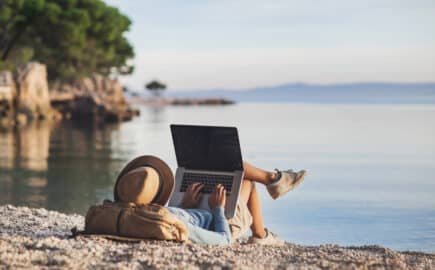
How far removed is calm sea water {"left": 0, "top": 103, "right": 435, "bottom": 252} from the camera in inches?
419

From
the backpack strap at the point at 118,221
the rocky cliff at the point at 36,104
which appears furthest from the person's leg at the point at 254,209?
the rocky cliff at the point at 36,104

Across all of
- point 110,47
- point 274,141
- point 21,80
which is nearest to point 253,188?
point 274,141

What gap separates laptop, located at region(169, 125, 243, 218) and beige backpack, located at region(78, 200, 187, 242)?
0.59 m

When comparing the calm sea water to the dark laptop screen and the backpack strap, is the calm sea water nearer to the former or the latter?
the dark laptop screen

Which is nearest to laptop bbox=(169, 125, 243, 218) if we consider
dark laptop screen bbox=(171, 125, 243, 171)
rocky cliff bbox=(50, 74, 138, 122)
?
dark laptop screen bbox=(171, 125, 243, 171)

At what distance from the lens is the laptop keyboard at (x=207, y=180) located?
6977mm

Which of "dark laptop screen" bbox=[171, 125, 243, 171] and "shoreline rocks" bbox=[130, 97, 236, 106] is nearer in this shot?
"dark laptop screen" bbox=[171, 125, 243, 171]

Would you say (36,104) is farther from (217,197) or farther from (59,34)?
(217,197)

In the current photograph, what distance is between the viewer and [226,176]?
699cm

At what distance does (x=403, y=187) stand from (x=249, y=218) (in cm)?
863

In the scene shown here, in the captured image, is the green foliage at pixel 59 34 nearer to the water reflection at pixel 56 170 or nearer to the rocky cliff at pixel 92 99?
the rocky cliff at pixel 92 99

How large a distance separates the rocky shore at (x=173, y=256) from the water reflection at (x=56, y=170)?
16.8ft

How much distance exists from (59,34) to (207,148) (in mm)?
44514

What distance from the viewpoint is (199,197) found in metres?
6.98
